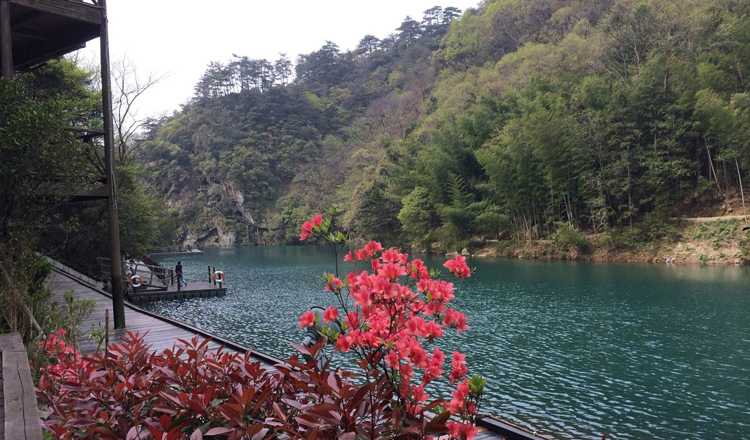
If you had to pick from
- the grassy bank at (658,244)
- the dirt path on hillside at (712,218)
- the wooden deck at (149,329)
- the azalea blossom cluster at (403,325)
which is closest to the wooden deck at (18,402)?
the azalea blossom cluster at (403,325)

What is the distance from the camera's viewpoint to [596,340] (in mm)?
8578

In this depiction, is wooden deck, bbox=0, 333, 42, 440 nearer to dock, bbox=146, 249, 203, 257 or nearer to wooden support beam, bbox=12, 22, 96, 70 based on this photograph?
wooden support beam, bbox=12, 22, 96, 70

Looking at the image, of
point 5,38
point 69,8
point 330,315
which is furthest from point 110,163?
point 330,315

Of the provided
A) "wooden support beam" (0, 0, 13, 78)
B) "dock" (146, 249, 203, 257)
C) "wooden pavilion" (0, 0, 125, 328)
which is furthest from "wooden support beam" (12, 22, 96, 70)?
"dock" (146, 249, 203, 257)

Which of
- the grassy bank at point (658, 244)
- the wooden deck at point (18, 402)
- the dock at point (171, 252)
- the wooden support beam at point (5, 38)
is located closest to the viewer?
the wooden deck at point (18, 402)

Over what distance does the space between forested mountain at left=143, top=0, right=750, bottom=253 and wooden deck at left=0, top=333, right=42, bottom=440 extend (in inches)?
835

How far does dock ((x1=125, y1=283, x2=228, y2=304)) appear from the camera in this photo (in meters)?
14.0

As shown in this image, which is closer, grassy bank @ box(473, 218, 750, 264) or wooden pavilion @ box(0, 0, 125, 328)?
wooden pavilion @ box(0, 0, 125, 328)

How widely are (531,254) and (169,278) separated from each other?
1564cm

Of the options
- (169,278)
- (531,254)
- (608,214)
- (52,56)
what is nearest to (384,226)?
(531,254)

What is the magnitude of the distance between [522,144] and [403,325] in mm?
22712

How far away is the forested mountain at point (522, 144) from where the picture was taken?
65.8 feet

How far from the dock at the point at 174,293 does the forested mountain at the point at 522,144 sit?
45.1 feet

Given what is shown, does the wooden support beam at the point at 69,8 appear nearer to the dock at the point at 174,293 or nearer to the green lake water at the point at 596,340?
the green lake water at the point at 596,340
